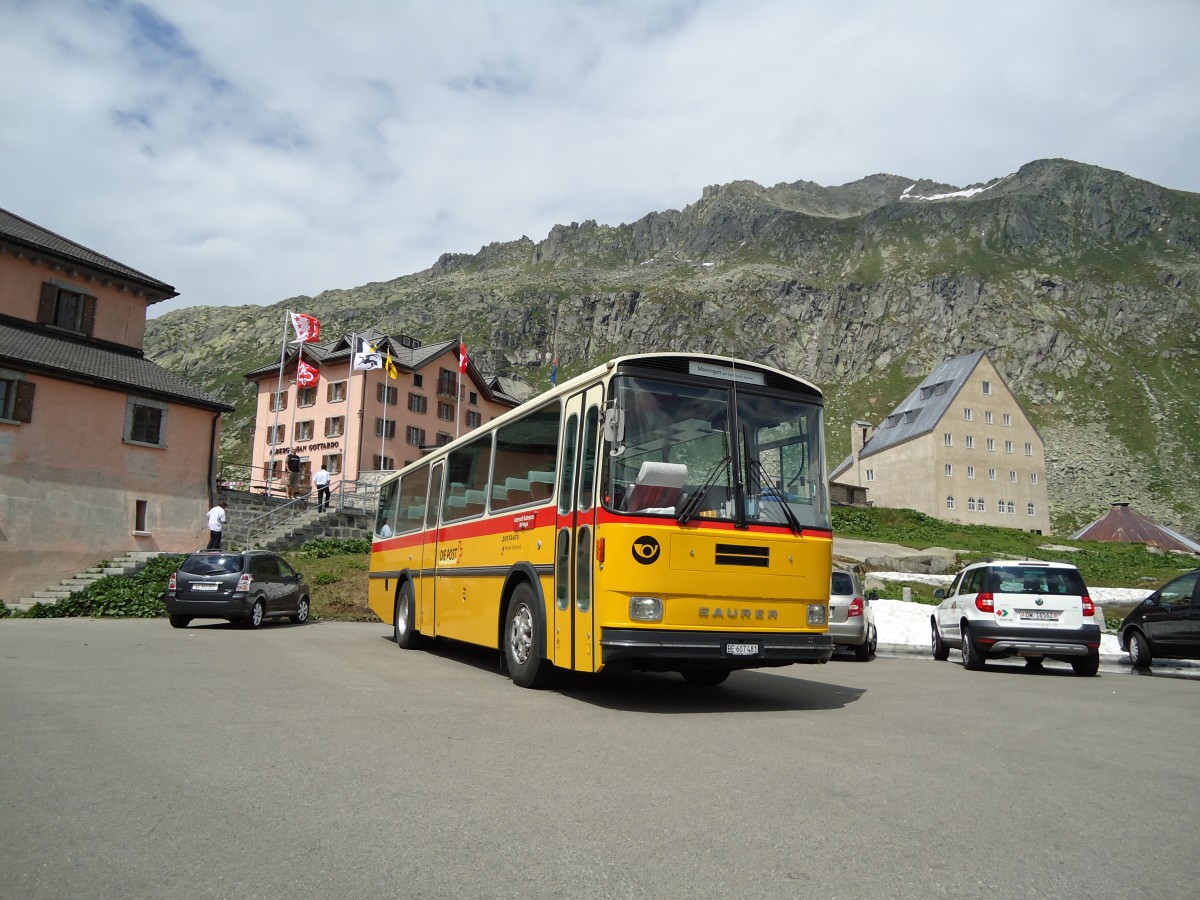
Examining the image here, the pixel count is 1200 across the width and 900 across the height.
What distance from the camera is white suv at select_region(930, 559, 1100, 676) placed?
13.9m

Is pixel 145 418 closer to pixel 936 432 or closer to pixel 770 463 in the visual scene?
pixel 770 463

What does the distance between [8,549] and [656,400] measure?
24256 millimetres

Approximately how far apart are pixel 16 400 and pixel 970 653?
26466mm

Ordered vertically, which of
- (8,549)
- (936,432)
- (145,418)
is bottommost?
(8,549)

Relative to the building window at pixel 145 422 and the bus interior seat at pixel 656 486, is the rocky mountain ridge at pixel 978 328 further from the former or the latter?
the bus interior seat at pixel 656 486

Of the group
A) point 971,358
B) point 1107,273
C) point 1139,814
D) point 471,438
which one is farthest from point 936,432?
point 1107,273

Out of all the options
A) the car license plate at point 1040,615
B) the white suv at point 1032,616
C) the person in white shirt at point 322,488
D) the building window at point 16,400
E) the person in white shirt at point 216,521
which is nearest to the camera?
the white suv at point 1032,616

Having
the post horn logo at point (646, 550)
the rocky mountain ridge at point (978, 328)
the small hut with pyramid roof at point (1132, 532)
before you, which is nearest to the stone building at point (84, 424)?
the post horn logo at point (646, 550)

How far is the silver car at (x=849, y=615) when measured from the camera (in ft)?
52.4

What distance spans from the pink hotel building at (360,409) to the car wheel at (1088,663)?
Result: 49.7m

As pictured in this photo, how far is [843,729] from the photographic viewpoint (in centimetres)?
754

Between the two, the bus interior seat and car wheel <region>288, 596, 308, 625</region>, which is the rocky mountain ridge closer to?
car wheel <region>288, 596, 308, 625</region>

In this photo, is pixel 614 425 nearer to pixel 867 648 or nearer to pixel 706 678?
pixel 706 678

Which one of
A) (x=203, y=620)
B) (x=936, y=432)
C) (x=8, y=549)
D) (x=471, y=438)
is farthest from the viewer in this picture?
(x=936, y=432)
